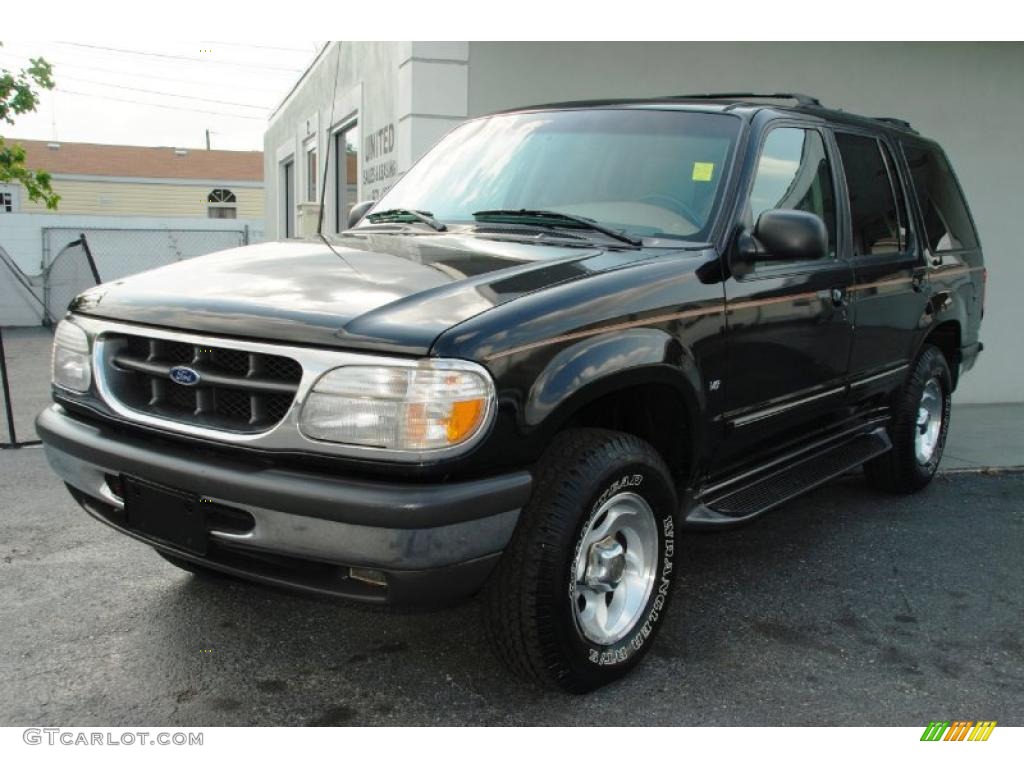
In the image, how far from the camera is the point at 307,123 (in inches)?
534

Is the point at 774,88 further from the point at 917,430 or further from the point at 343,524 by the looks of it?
the point at 343,524

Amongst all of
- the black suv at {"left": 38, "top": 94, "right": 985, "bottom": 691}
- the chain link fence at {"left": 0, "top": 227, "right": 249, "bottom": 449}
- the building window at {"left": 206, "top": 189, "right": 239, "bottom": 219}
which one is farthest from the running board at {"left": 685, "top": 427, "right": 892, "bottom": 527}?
the building window at {"left": 206, "top": 189, "right": 239, "bottom": 219}

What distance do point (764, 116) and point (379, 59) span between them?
17.1ft

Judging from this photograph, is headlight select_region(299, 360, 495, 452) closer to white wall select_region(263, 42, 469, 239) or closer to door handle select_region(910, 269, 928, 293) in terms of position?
white wall select_region(263, 42, 469, 239)

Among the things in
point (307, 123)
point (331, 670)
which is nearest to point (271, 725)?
point (331, 670)

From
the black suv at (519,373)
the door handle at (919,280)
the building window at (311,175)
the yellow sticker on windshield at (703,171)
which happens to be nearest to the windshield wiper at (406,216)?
the black suv at (519,373)

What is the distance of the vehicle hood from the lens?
8.43 feet

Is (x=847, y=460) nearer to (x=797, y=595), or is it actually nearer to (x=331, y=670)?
(x=797, y=595)

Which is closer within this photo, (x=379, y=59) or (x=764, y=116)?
(x=764, y=116)

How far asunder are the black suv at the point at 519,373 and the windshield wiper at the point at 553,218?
0.01 m

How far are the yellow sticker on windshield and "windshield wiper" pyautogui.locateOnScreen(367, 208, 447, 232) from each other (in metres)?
1.00

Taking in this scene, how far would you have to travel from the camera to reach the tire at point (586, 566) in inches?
107

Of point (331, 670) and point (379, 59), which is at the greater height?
point (379, 59)

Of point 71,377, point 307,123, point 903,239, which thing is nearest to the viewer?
point 71,377
